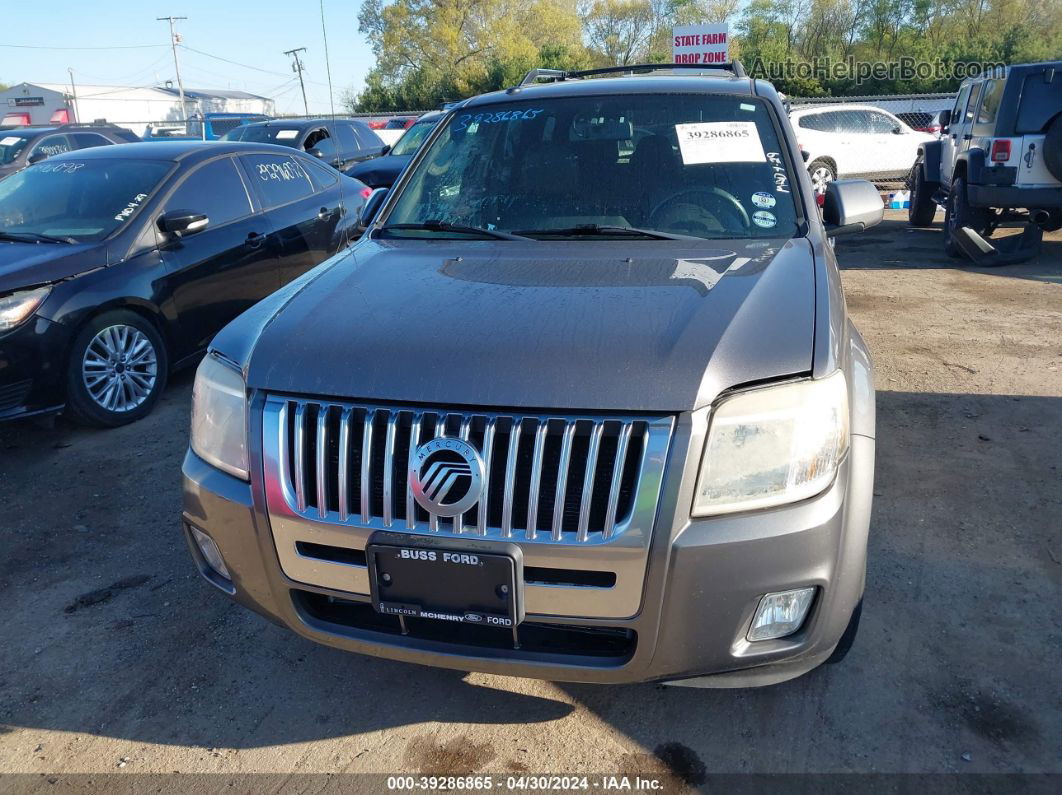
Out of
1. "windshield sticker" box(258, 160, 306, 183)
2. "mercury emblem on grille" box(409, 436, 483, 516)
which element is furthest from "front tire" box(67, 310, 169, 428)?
"mercury emblem on grille" box(409, 436, 483, 516)

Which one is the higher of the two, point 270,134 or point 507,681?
point 270,134

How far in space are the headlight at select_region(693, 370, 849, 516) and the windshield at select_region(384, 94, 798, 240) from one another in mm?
1167

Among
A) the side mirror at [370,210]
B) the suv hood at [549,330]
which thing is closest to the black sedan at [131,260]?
the side mirror at [370,210]

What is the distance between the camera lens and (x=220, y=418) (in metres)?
2.28

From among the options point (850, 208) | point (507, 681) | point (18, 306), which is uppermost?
point (850, 208)

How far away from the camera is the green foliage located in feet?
108

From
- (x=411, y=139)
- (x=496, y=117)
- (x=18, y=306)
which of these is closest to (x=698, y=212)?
(x=496, y=117)

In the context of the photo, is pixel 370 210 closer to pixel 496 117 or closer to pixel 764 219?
pixel 496 117

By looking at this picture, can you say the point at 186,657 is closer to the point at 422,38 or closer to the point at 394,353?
the point at 394,353

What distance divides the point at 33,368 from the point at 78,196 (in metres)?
1.52

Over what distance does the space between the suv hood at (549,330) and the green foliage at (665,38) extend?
3174 cm

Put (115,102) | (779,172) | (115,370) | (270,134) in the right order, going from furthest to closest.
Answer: (115,102)
(270,134)
(115,370)
(779,172)

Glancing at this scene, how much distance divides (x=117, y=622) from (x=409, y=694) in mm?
1267

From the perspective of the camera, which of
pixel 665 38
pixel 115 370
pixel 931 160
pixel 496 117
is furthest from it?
pixel 665 38
